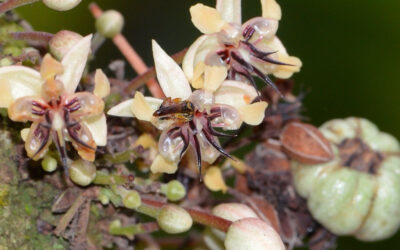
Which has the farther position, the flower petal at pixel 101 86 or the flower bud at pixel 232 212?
the flower bud at pixel 232 212

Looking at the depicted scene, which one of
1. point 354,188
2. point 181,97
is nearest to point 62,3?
point 181,97

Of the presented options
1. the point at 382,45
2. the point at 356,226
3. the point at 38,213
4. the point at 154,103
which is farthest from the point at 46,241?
the point at 382,45

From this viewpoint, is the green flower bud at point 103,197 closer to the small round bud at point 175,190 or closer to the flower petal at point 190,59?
the small round bud at point 175,190

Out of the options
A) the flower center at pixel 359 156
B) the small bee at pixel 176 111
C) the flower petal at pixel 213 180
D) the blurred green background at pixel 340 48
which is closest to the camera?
the small bee at pixel 176 111

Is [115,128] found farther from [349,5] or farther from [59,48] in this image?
[349,5]

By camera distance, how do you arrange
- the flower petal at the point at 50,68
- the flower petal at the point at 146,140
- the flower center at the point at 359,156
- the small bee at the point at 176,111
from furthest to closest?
the flower center at the point at 359,156, the flower petal at the point at 146,140, the small bee at the point at 176,111, the flower petal at the point at 50,68

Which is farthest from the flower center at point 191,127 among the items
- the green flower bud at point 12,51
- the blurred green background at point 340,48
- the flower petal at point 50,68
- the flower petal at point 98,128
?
the blurred green background at point 340,48
